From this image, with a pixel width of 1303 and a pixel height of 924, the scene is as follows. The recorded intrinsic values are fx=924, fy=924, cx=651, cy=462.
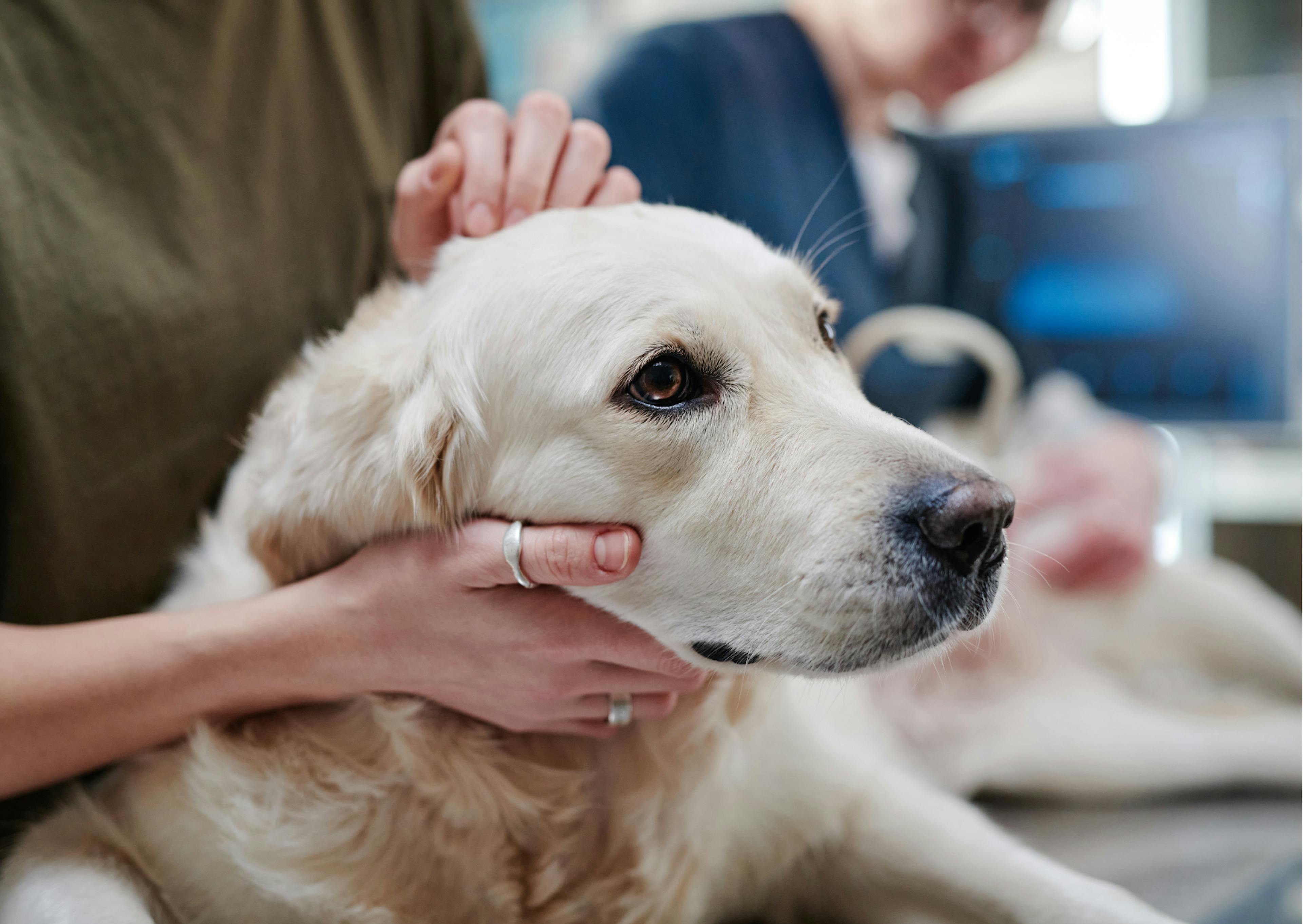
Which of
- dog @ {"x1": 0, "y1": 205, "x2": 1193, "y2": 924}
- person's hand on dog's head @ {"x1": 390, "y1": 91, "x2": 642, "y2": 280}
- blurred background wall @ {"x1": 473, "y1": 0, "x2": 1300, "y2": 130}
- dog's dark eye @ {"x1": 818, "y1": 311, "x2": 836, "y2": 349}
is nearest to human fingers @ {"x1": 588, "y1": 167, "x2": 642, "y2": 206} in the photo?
person's hand on dog's head @ {"x1": 390, "y1": 91, "x2": 642, "y2": 280}

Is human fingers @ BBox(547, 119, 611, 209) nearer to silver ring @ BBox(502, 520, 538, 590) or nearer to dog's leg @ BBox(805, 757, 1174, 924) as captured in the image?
silver ring @ BBox(502, 520, 538, 590)

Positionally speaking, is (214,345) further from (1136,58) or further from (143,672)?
(1136,58)

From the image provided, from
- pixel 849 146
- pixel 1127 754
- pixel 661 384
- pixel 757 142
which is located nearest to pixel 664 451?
pixel 661 384

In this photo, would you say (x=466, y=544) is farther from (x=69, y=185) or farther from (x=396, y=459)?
(x=69, y=185)

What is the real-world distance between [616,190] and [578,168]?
1.6 inches

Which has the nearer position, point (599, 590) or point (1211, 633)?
point (599, 590)

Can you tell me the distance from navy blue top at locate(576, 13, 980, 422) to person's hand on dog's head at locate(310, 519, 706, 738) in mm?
710

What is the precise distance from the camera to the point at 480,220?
821 millimetres

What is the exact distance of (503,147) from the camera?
0.86m

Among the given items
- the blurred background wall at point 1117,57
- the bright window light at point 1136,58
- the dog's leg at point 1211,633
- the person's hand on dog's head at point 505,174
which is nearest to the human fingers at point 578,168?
the person's hand on dog's head at point 505,174

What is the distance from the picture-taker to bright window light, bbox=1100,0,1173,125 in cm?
283

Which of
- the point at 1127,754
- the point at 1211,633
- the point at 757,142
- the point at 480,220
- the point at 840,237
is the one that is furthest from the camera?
the point at 757,142

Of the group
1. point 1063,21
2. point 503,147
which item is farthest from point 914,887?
point 1063,21

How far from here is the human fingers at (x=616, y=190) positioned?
869 mm
